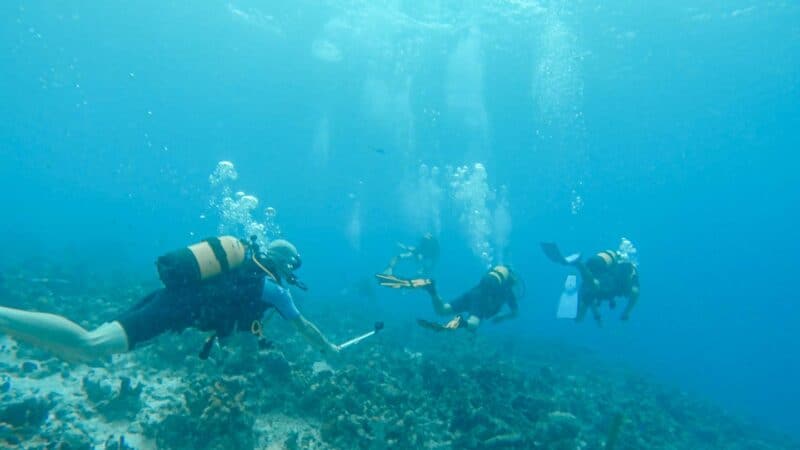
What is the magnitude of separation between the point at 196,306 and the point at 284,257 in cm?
124

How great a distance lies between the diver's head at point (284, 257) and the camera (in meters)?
5.92

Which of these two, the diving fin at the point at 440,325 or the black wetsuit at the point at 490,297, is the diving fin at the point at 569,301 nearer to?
the black wetsuit at the point at 490,297

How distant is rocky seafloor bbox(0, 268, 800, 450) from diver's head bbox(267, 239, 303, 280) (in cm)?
116


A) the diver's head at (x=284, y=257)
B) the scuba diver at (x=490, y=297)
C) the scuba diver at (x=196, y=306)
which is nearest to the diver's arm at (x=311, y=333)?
the scuba diver at (x=196, y=306)

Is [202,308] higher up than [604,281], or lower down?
lower down

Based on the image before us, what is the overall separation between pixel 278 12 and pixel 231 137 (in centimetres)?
6655

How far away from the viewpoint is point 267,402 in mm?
7801

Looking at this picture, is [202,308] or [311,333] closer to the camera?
[202,308]

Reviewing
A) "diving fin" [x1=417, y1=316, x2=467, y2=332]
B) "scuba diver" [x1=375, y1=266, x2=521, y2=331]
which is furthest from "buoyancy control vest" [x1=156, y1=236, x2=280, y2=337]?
"scuba diver" [x1=375, y1=266, x2=521, y2=331]

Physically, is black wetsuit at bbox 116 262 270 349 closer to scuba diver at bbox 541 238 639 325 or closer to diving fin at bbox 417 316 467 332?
diving fin at bbox 417 316 467 332

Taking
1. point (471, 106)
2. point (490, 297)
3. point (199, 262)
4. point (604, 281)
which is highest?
point (471, 106)

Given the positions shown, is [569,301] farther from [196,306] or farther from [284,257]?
[196,306]

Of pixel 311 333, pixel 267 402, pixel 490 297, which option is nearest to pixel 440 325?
pixel 490 297

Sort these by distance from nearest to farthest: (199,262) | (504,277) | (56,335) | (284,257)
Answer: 1. (56,335)
2. (199,262)
3. (284,257)
4. (504,277)
